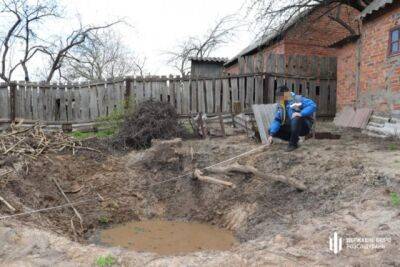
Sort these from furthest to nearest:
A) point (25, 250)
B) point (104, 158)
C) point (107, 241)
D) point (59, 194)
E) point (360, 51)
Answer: point (360, 51)
point (104, 158)
point (59, 194)
point (107, 241)
point (25, 250)

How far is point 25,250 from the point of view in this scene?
386 centimetres

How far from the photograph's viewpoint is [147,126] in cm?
905

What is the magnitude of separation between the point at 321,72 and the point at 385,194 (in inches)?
327

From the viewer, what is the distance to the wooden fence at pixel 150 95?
11.1 meters

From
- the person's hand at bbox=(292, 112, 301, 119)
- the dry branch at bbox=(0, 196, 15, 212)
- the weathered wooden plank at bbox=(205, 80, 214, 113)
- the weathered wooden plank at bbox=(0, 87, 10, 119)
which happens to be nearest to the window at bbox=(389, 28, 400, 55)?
the person's hand at bbox=(292, 112, 301, 119)

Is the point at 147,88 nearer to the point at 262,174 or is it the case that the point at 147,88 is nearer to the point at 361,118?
the point at 361,118

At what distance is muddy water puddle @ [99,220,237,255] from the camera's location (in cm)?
528

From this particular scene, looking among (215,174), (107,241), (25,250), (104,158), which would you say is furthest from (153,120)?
(25,250)

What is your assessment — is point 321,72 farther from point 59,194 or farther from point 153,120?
point 59,194

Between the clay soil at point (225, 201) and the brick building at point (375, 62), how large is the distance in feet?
4.30

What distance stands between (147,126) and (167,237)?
384cm

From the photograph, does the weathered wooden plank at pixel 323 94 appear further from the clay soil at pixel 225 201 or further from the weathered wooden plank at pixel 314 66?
the clay soil at pixel 225 201

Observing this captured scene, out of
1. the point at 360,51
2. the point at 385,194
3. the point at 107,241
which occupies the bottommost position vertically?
the point at 107,241

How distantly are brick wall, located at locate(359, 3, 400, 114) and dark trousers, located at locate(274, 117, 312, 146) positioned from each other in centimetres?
290
